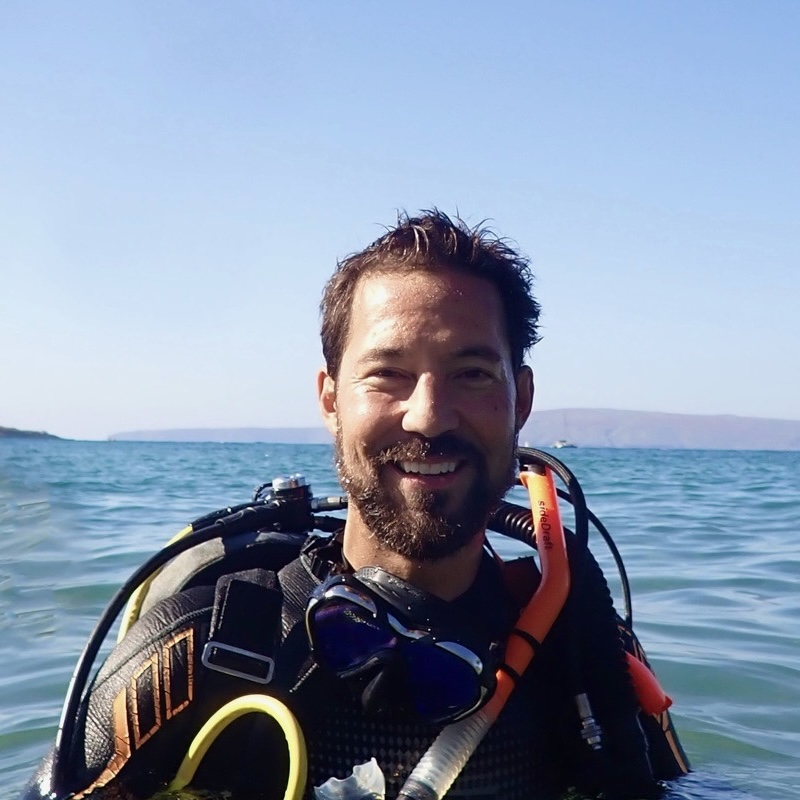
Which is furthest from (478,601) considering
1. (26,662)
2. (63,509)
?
(63,509)

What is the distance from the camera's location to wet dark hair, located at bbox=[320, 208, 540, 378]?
266 cm

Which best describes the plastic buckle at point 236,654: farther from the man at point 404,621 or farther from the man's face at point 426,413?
the man's face at point 426,413

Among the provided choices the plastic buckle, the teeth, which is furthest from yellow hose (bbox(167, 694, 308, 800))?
the teeth

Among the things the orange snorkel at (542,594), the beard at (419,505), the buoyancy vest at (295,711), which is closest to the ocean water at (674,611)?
the buoyancy vest at (295,711)

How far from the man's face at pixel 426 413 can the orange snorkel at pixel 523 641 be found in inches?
9.4

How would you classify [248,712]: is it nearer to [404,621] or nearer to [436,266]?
[404,621]

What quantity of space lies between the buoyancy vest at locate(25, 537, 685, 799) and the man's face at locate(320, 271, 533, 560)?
294mm

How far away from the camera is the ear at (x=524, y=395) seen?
2.75 metres

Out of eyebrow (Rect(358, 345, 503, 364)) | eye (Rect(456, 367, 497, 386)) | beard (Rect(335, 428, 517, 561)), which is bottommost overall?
beard (Rect(335, 428, 517, 561))

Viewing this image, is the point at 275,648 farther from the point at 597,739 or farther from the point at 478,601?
the point at 597,739

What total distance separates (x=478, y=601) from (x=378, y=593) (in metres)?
0.37

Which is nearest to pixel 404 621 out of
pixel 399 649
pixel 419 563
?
pixel 399 649

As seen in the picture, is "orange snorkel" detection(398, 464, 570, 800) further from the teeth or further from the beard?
the teeth

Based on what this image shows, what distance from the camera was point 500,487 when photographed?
8.25 ft
